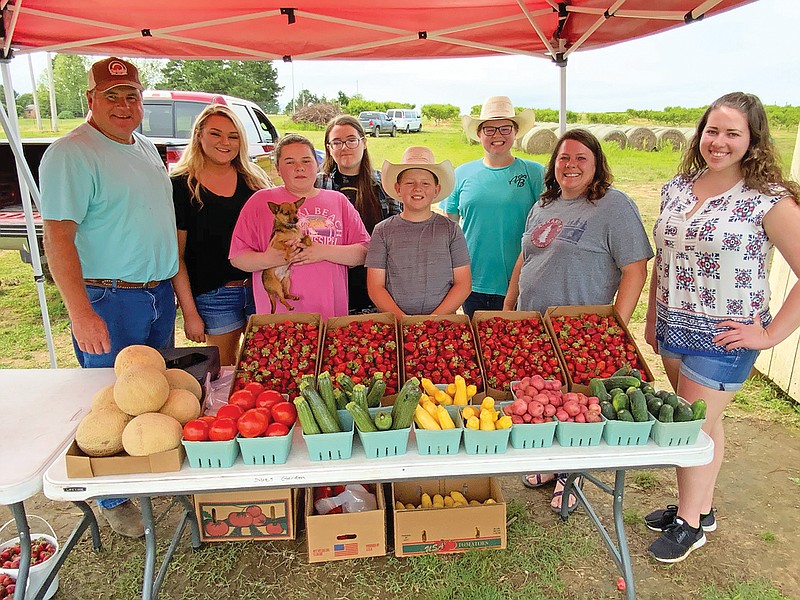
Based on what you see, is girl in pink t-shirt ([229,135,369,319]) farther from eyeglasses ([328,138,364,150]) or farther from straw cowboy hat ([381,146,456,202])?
eyeglasses ([328,138,364,150])

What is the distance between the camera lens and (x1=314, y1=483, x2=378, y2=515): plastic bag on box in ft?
9.77

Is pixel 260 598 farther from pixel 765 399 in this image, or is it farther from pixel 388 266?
pixel 765 399

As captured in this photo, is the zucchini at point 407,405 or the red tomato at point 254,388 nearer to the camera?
the zucchini at point 407,405

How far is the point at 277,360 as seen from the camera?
2.55 metres

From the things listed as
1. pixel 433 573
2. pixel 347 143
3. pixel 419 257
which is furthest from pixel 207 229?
pixel 433 573

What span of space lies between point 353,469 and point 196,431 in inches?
22.3

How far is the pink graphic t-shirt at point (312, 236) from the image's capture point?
3.20 m

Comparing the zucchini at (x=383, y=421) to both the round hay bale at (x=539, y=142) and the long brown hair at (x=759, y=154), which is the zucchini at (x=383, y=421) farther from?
the round hay bale at (x=539, y=142)

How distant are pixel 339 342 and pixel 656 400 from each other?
1374mm

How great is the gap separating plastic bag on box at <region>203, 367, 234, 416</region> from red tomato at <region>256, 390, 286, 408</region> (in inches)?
13.7

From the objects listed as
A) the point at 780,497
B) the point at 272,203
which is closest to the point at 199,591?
the point at 272,203

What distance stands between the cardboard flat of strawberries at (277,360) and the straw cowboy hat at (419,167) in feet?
3.32

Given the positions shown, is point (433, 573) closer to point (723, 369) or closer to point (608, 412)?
point (608, 412)

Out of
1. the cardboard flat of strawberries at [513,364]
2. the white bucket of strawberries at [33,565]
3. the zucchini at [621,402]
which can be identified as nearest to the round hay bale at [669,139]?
the cardboard flat of strawberries at [513,364]
